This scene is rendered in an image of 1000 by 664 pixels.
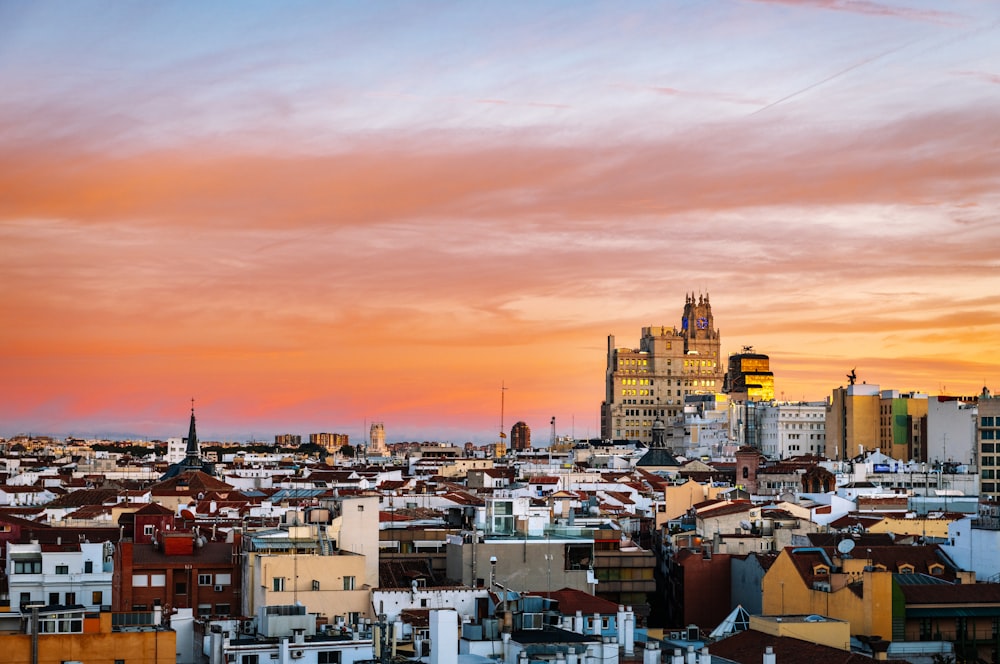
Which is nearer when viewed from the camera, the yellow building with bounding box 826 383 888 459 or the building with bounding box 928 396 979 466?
the building with bounding box 928 396 979 466

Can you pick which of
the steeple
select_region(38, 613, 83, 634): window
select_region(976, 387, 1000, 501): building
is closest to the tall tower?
the steeple

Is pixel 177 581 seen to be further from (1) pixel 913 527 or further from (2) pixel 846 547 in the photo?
(1) pixel 913 527

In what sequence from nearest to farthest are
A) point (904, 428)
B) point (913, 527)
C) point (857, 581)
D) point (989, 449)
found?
point (857, 581) → point (913, 527) → point (989, 449) → point (904, 428)

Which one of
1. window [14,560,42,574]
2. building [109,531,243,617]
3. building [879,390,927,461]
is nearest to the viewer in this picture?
building [109,531,243,617]

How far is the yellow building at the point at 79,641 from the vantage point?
37469 millimetres

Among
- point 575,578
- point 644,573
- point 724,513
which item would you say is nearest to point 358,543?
point 575,578

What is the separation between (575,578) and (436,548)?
8328mm

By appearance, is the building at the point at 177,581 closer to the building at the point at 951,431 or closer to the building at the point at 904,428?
the building at the point at 951,431

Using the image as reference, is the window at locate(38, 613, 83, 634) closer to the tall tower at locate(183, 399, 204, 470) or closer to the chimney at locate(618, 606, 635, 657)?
the chimney at locate(618, 606, 635, 657)

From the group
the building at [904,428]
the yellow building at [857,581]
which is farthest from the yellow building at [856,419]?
the yellow building at [857,581]

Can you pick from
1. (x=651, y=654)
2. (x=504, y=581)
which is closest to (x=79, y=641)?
(x=651, y=654)

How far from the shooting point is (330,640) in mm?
41938

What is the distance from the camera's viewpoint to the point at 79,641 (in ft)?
125

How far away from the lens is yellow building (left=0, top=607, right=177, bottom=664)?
37469mm
